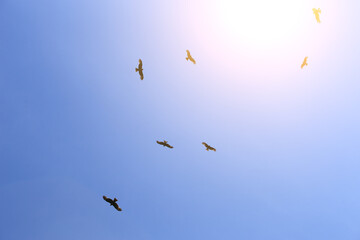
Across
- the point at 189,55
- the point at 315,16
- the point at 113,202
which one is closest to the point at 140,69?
the point at 189,55

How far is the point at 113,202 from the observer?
29.5 m

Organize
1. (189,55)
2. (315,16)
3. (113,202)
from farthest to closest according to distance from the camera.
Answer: (189,55), (315,16), (113,202)

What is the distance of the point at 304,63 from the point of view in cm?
3366

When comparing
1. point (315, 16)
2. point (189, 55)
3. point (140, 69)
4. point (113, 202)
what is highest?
point (315, 16)

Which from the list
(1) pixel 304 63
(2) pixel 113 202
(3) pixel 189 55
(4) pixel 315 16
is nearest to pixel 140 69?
(3) pixel 189 55

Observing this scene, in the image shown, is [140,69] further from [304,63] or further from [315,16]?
[315,16]

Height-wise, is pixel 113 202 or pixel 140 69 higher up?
pixel 140 69

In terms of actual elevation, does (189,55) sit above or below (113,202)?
above

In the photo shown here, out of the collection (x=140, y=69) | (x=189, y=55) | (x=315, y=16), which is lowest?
(x=140, y=69)

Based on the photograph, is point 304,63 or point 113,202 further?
point 304,63

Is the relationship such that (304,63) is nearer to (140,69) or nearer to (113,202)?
(140,69)

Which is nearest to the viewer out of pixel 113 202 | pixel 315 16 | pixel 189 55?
pixel 113 202

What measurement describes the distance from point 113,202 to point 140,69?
60.2 ft

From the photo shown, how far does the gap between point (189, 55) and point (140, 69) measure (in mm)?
7817
